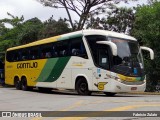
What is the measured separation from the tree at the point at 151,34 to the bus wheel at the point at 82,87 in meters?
7.33

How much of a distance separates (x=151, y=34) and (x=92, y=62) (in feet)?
28.7

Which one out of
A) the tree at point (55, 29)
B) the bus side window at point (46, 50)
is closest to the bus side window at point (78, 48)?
the bus side window at point (46, 50)

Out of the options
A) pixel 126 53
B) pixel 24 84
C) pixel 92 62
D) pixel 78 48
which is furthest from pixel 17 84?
pixel 126 53

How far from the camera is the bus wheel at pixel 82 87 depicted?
65.4 feet

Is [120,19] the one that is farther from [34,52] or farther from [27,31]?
[34,52]

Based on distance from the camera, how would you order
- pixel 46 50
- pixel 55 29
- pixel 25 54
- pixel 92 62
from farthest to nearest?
pixel 55 29, pixel 25 54, pixel 46 50, pixel 92 62

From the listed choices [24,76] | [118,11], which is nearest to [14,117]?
[24,76]

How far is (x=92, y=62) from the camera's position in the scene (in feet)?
62.8

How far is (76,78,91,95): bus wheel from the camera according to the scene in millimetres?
19938

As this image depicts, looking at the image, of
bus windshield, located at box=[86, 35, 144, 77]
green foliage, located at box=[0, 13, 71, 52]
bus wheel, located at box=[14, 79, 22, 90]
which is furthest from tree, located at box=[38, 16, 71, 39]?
bus windshield, located at box=[86, 35, 144, 77]

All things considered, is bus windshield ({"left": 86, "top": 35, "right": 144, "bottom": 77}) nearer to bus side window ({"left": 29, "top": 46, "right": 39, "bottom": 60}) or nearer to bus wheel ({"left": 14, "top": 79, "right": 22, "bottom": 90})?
bus side window ({"left": 29, "top": 46, "right": 39, "bottom": 60})

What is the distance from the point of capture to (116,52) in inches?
692

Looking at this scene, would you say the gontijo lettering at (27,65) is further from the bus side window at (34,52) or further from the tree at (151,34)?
the tree at (151,34)

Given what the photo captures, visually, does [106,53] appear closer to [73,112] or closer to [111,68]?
[111,68]
